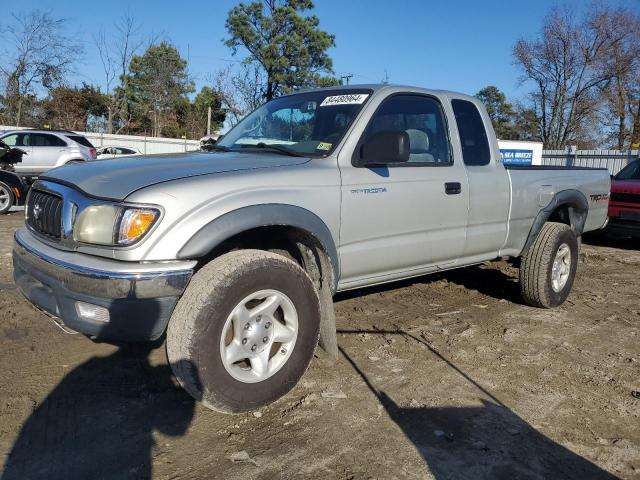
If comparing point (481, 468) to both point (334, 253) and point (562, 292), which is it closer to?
point (334, 253)

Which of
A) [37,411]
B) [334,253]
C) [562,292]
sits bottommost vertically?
[37,411]

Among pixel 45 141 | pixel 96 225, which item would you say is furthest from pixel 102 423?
pixel 45 141

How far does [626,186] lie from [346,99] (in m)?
7.23

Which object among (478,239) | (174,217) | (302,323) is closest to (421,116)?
(478,239)

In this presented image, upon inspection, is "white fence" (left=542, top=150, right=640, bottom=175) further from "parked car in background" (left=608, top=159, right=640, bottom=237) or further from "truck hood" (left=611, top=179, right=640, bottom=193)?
"parked car in background" (left=608, top=159, right=640, bottom=237)

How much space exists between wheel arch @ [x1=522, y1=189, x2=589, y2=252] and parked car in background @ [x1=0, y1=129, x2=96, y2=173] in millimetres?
12817

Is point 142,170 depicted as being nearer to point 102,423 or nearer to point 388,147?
point 102,423

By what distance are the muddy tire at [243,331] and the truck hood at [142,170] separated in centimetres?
51

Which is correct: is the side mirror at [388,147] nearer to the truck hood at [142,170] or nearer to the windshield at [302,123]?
the windshield at [302,123]

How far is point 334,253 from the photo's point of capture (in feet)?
11.0

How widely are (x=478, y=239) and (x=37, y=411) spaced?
3.27 metres

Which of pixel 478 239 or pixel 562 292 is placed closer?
pixel 478 239

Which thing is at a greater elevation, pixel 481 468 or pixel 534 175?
pixel 534 175

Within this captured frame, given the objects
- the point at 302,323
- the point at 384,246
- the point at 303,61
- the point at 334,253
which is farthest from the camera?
the point at 303,61
